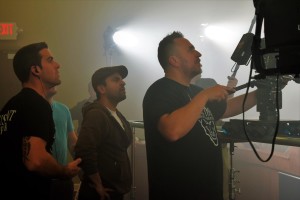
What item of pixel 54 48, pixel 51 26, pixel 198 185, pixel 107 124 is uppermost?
pixel 51 26

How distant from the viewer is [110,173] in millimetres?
2082

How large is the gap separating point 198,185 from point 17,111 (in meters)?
0.79

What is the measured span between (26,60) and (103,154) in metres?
0.69

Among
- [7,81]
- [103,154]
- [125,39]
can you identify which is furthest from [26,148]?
[125,39]

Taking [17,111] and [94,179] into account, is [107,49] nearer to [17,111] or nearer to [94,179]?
[94,179]

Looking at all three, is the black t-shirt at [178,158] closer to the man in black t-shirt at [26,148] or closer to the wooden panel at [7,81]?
the man in black t-shirt at [26,148]

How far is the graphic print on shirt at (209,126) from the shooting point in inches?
56.0

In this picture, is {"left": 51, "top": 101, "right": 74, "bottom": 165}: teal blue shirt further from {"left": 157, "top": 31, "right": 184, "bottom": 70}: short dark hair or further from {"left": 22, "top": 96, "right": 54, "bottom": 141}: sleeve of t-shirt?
{"left": 157, "top": 31, "right": 184, "bottom": 70}: short dark hair

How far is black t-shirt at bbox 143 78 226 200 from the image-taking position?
4.48 feet

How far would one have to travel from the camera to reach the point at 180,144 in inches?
53.8

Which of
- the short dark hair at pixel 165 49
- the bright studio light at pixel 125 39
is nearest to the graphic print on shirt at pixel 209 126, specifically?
the short dark hair at pixel 165 49

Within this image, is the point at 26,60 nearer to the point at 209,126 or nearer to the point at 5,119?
the point at 5,119

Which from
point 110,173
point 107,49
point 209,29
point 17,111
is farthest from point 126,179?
point 209,29

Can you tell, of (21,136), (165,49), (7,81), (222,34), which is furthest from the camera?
(222,34)
